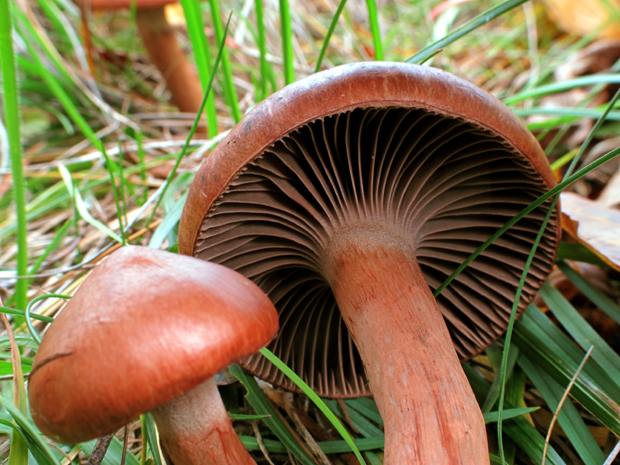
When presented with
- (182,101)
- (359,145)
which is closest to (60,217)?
(182,101)

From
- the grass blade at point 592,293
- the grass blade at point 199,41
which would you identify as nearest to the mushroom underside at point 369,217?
the grass blade at point 592,293

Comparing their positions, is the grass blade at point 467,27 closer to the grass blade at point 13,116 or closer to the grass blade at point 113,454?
the grass blade at point 13,116

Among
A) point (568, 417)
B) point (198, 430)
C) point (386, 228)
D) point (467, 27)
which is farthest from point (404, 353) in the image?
point (467, 27)

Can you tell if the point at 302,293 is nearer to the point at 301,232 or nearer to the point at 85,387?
the point at 301,232

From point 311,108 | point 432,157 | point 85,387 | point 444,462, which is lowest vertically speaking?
point 444,462

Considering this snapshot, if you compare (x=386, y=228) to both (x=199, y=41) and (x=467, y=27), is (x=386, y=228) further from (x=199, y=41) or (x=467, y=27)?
(x=199, y=41)

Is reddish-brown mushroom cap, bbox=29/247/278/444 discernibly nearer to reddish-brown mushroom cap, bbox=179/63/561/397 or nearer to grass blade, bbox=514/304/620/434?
reddish-brown mushroom cap, bbox=179/63/561/397

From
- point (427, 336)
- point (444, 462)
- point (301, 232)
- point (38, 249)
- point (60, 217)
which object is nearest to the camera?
point (444, 462)
